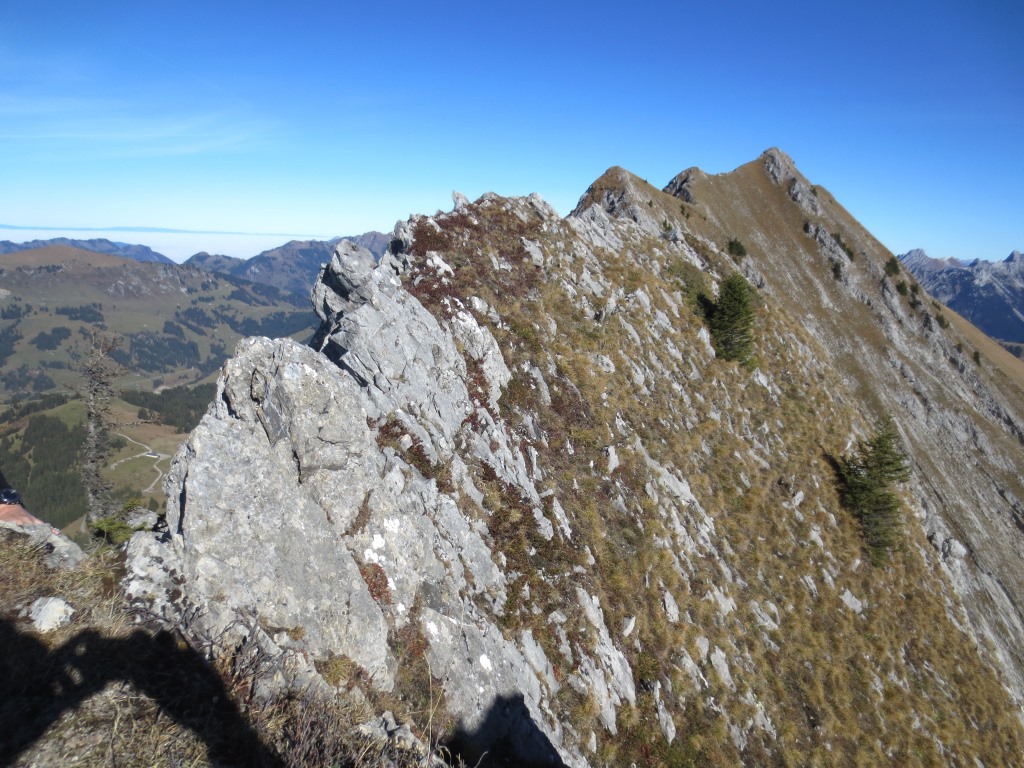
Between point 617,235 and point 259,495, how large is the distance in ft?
121

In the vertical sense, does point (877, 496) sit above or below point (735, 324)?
below

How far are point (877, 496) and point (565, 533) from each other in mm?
24420

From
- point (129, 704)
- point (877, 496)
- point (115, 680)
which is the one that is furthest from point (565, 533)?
point (877, 496)

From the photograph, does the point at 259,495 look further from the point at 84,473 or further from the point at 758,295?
the point at 758,295

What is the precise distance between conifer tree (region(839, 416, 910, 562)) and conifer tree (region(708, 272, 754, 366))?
10.2 metres

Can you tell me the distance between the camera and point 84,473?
87.9ft

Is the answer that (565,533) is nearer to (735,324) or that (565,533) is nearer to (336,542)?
(336,542)

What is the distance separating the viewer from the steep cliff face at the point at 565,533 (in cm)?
1281

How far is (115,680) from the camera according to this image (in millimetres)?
8977

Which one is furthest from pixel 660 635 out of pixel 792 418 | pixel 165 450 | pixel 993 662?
pixel 165 450

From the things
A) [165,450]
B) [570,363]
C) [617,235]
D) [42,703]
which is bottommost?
[165,450]

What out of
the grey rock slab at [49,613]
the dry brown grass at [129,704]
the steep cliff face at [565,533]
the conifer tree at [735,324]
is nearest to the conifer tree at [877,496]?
the steep cliff face at [565,533]

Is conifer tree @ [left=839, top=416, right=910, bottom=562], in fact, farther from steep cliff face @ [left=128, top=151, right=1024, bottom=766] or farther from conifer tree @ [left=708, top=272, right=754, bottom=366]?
conifer tree @ [left=708, top=272, right=754, bottom=366]

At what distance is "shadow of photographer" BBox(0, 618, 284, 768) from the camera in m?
8.06
